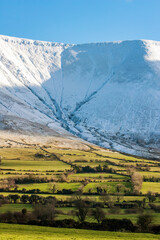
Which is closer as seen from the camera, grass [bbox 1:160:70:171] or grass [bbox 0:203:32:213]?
grass [bbox 0:203:32:213]

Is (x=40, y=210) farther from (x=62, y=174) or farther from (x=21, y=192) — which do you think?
(x=62, y=174)

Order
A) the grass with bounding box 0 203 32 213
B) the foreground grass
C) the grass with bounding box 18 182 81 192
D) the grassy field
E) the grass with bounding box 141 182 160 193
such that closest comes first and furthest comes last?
the foreground grass < the grass with bounding box 0 203 32 213 < the grassy field < the grass with bounding box 18 182 81 192 < the grass with bounding box 141 182 160 193

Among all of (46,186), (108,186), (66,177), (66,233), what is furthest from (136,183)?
(66,233)

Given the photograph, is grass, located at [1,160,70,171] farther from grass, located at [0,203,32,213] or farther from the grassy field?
grass, located at [0,203,32,213]

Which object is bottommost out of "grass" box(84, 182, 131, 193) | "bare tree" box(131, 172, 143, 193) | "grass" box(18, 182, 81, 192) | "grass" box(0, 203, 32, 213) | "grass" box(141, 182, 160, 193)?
"grass" box(0, 203, 32, 213)

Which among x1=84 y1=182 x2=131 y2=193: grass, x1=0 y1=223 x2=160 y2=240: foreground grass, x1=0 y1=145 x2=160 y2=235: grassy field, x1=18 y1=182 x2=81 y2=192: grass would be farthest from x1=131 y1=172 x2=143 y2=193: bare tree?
x1=0 y1=223 x2=160 y2=240: foreground grass

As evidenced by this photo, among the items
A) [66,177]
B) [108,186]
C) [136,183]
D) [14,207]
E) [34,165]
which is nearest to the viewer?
[14,207]

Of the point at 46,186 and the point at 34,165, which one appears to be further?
the point at 34,165

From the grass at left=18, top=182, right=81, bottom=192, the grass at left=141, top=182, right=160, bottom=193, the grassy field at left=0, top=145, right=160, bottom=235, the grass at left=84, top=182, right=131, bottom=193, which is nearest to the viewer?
the grassy field at left=0, top=145, right=160, bottom=235

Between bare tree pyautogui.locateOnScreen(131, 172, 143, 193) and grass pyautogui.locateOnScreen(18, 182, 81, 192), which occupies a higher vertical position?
bare tree pyautogui.locateOnScreen(131, 172, 143, 193)

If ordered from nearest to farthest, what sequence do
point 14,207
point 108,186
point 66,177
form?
point 14,207, point 108,186, point 66,177

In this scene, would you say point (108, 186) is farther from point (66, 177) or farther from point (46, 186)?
point (46, 186)

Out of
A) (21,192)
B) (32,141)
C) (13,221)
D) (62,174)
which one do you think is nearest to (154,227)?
(13,221)

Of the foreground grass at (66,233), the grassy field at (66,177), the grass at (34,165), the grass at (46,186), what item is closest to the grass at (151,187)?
the grassy field at (66,177)
